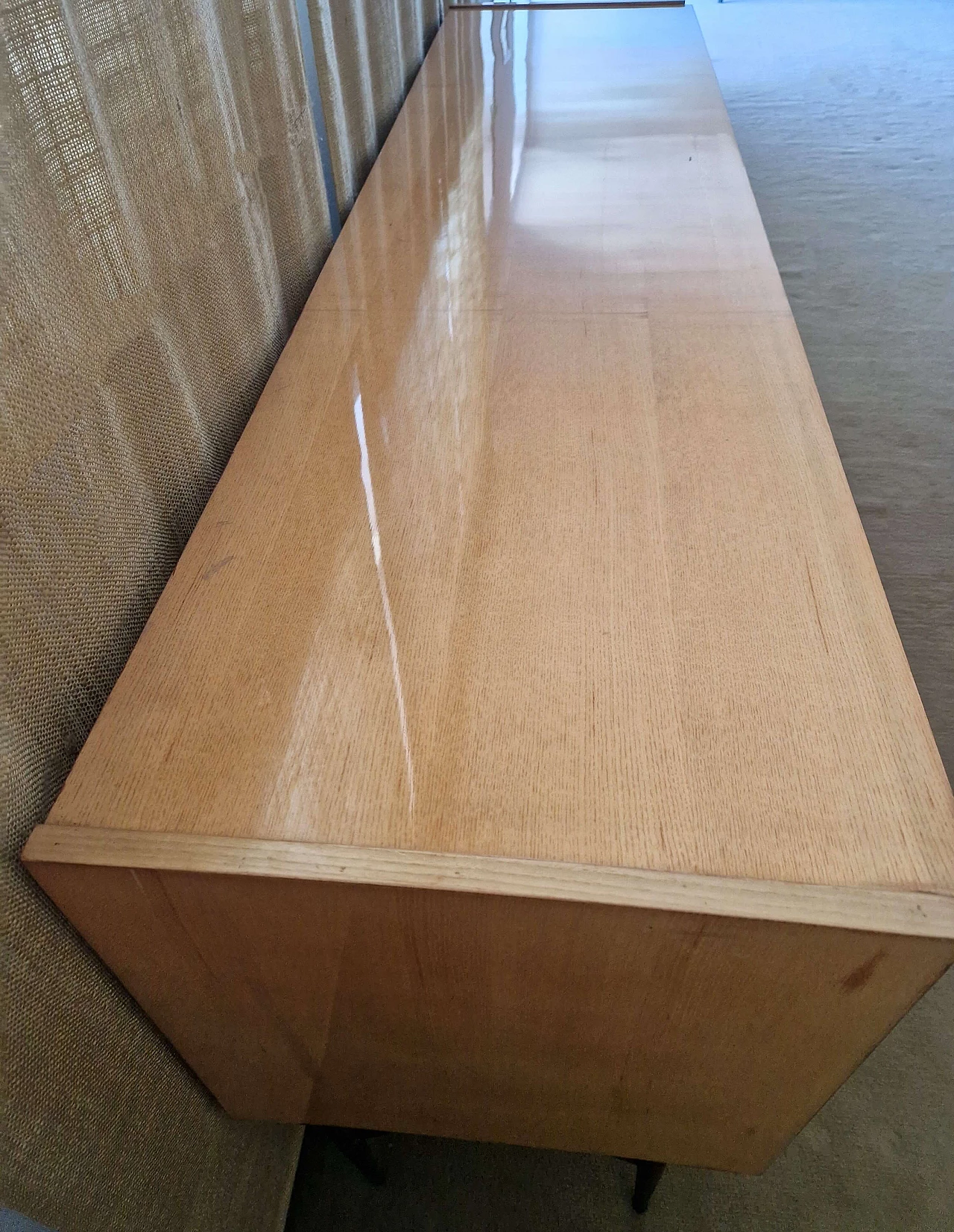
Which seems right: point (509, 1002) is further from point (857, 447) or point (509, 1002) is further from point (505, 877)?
point (857, 447)

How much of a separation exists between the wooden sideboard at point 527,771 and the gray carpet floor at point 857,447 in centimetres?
29

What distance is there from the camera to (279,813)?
22.0 inches

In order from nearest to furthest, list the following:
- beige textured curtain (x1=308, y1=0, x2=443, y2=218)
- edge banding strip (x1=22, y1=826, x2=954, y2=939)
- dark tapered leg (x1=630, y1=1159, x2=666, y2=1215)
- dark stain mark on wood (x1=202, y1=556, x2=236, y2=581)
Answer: edge banding strip (x1=22, y1=826, x2=954, y2=939) → dark stain mark on wood (x1=202, y1=556, x2=236, y2=581) → dark tapered leg (x1=630, y1=1159, x2=666, y2=1215) → beige textured curtain (x1=308, y1=0, x2=443, y2=218)

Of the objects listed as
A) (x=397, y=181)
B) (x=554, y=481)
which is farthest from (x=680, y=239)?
(x=554, y=481)

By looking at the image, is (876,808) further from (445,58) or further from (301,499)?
(445,58)

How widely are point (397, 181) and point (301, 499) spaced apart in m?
0.85

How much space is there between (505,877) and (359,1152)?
0.63 metres

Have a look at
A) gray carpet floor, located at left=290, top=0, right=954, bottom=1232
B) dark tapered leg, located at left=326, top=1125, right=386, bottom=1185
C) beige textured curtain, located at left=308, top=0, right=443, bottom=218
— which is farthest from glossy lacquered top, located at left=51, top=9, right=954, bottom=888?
gray carpet floor, located at left=290, top=0, right=954, bottom=1232

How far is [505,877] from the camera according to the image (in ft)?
1.69

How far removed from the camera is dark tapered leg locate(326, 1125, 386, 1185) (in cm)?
91

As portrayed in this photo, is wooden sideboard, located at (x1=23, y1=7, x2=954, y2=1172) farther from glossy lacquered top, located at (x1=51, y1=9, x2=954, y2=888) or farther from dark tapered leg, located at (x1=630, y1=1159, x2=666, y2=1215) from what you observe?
dark tapered leg, located at (x1=630, y1=1159, x2=666, y2=1215)

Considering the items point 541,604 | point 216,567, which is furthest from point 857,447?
point 216,567

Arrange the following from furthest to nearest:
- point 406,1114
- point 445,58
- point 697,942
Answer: point 445,58
point 406,1114
point 697,942

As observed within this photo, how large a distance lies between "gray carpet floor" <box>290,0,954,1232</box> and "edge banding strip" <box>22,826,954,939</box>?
0.69m
